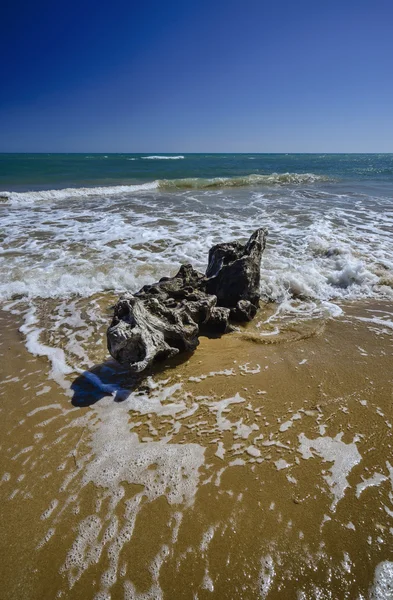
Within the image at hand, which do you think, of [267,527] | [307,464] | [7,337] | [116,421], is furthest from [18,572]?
[7,337]

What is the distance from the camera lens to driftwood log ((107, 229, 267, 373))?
128 inches

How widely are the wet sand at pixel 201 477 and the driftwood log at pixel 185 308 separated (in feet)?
1.04

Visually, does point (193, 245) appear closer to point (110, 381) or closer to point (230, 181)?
point (110, 381)

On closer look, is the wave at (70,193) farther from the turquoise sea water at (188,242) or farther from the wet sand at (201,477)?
the wet sand at (201,477)

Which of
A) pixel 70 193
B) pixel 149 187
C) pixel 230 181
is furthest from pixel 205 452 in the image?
pixel 230 181

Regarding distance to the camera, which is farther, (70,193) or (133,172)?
(133,172)

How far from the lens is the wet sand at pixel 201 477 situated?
72.2 inches

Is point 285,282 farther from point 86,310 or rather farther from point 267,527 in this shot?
point 267,527

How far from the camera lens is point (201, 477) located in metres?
2.36

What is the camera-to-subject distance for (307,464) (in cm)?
244

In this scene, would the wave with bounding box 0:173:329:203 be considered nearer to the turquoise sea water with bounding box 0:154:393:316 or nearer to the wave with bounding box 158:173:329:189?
the wave with bounding box 158:173:329:189

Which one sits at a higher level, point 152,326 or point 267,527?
point 152,326

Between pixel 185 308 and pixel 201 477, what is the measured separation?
1.94 m

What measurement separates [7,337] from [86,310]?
44.9 inches
